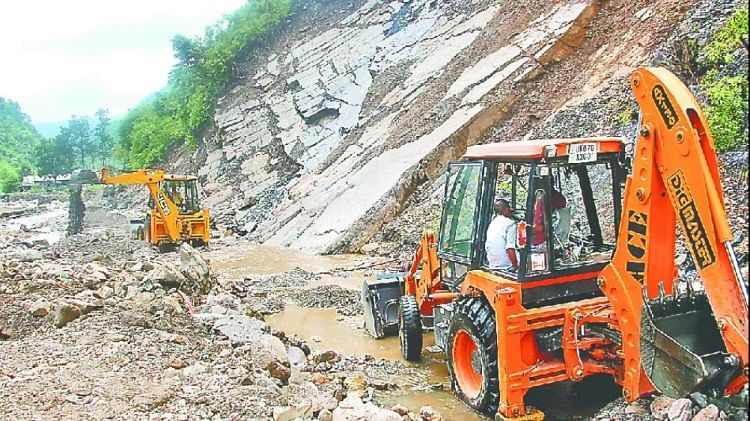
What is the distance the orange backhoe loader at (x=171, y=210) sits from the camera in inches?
742

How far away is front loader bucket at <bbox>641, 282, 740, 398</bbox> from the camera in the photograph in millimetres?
4410

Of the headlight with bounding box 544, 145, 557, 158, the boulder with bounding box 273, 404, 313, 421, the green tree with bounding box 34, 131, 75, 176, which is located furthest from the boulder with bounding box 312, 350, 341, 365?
the green tree with bounding box 34, 131, 75, 176

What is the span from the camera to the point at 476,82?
63.0ft

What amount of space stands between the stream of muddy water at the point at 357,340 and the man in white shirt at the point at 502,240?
130 cm

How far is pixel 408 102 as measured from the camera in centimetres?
2202

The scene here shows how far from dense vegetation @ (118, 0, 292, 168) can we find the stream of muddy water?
Answer: 19232 mm

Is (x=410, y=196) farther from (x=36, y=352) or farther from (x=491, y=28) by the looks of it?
(x=36, y=352)

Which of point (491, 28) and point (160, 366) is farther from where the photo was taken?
point (491, 28)

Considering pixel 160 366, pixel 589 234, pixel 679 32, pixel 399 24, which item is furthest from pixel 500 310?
pixel 399 24

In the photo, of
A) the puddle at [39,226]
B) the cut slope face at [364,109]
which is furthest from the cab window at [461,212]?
the puddle at [39,226]

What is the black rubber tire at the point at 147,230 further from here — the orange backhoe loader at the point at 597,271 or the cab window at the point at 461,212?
the cab window at the point at 461,212

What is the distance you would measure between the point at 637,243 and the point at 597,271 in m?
1.09

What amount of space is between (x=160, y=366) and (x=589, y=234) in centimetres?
398

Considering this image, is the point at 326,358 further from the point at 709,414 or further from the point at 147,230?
the point at 147,230
